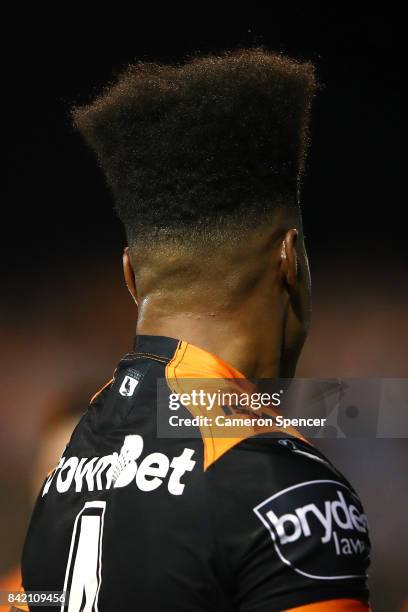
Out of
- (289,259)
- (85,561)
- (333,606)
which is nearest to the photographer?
(333,606)

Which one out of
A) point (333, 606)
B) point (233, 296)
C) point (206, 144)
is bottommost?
point (333, 606)

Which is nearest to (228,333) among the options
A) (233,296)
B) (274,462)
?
(233,296)

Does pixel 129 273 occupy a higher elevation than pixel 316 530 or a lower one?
higher

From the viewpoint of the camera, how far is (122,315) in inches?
107

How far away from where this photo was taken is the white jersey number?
79 cm

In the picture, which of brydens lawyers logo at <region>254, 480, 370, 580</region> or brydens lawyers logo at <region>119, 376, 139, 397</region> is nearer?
brydens lawyers logo at <region>254, 480, 370, 580</region>

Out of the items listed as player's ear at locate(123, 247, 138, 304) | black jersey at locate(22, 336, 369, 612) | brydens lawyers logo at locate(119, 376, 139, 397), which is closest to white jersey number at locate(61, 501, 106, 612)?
black jersey at locate(22, 336, 369, 612)

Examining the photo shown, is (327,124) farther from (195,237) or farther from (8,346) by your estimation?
(195,237)

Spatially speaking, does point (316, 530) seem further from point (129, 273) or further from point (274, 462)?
point (129, 273)

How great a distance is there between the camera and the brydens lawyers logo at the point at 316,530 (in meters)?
0.69

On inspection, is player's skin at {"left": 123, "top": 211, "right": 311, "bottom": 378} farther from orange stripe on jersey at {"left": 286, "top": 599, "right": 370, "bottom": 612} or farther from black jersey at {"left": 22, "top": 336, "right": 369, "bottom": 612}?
orange stripe on jersey at {"left": 286, "top": 599, "right": 370, "bottom": 612}

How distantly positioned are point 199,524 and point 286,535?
0.28ft

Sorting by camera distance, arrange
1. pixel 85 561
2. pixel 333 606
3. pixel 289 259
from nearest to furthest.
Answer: pixel 333 606, pixel 85 561, pixel 289 259

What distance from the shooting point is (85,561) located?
2.66ft
